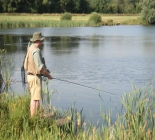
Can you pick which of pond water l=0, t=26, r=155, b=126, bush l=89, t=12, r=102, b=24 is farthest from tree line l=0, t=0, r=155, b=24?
pond water l=0, t=26, r=155, b=126

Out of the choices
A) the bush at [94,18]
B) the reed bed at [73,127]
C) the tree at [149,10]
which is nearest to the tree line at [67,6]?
the tree at [149,10]

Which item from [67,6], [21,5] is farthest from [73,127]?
[67,6]

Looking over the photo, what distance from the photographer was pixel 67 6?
3071 inches

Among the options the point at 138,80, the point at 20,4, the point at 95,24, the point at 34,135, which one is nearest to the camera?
the point at 34,135

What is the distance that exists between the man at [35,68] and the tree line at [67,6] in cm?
6202

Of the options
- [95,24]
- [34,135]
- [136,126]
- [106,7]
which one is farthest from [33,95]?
[106,7]

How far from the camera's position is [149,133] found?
5.38 meters

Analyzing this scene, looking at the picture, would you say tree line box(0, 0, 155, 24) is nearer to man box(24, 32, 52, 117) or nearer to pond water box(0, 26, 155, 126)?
pond water box(0, 26, 155, 126)

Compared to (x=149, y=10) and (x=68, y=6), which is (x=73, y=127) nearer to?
(x=149, y=10)

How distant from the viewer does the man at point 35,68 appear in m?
6.08

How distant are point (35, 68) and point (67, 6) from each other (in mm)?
72729

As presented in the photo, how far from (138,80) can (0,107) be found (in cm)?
659

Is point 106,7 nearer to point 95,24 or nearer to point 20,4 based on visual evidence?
point 20,4

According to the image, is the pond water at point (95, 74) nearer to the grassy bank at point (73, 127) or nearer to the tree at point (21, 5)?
the grassy bank at point (73, 127)
